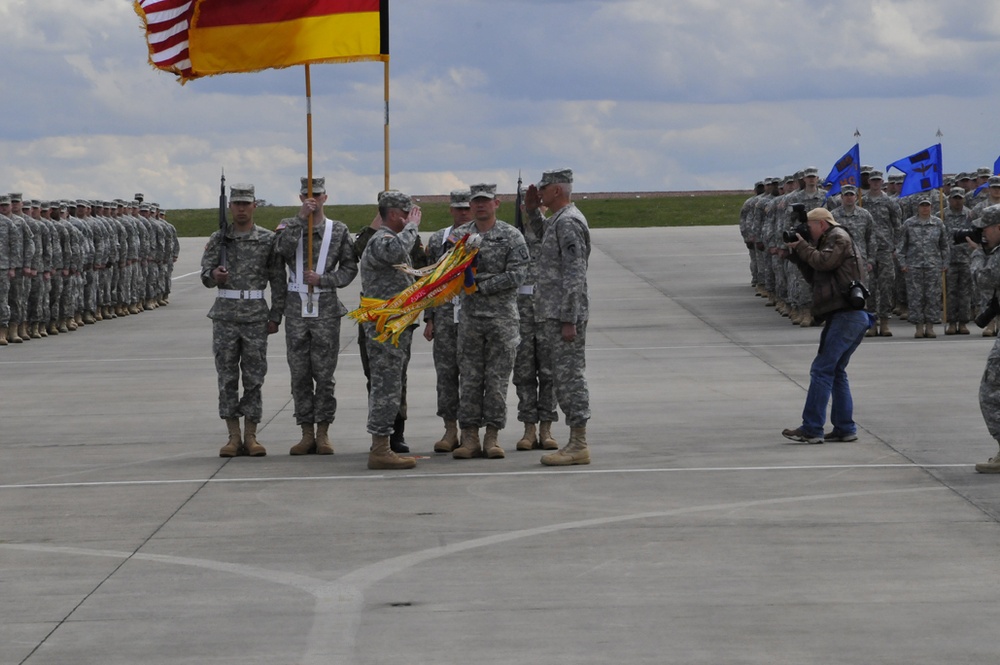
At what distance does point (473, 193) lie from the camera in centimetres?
1173

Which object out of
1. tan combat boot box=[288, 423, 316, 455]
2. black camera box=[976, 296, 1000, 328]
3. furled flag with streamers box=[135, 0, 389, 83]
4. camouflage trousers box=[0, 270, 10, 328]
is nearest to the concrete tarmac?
tan combat boot box=[288, 423, 316, 455]

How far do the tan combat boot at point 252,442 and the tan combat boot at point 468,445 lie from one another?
166cm

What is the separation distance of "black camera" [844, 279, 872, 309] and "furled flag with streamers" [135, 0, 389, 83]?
4.27 meters

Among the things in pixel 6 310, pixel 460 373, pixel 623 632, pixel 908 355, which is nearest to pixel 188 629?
pixel 623 632

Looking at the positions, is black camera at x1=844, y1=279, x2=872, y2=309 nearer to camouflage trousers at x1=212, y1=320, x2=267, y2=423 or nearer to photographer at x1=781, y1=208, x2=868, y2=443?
photographer at x1=781, y1=208, x2=868, y2=443

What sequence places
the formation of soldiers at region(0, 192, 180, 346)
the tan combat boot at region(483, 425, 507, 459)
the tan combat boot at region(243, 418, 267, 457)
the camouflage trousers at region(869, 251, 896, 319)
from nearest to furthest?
1. the tan combat boot at region(483, 425, 507, 459)
2. the tan combat boot at region(243, 418, 267, 457)
3. the camouflage trousers at region(869, 251, 896, 319)
4. the formation of soldiers at region(0, 192, 180, 346)

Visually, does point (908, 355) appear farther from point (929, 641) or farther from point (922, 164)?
point (929, 641)

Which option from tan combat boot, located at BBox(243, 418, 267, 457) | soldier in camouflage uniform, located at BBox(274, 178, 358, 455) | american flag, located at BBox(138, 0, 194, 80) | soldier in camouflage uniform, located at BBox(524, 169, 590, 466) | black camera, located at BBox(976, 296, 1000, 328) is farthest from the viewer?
american flag, located at BBox(138, 0, 194, 80)

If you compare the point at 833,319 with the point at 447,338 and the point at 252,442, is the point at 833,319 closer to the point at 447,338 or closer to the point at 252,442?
the point at 447,338

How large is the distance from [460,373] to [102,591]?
4.59 meters

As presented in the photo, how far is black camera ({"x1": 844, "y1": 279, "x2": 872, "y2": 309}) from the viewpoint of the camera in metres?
12.6

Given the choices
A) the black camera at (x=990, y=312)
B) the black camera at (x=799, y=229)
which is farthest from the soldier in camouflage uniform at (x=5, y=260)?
the black camera at (x=990, y=312)

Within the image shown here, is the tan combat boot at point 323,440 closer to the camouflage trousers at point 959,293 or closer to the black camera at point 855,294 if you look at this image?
the black camera at point 855,294

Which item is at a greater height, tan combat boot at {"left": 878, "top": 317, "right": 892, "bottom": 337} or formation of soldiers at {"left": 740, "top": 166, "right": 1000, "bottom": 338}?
formation of soldiers at {"left": 740, "top": 166, "right": 1000, "bottom": 338}
